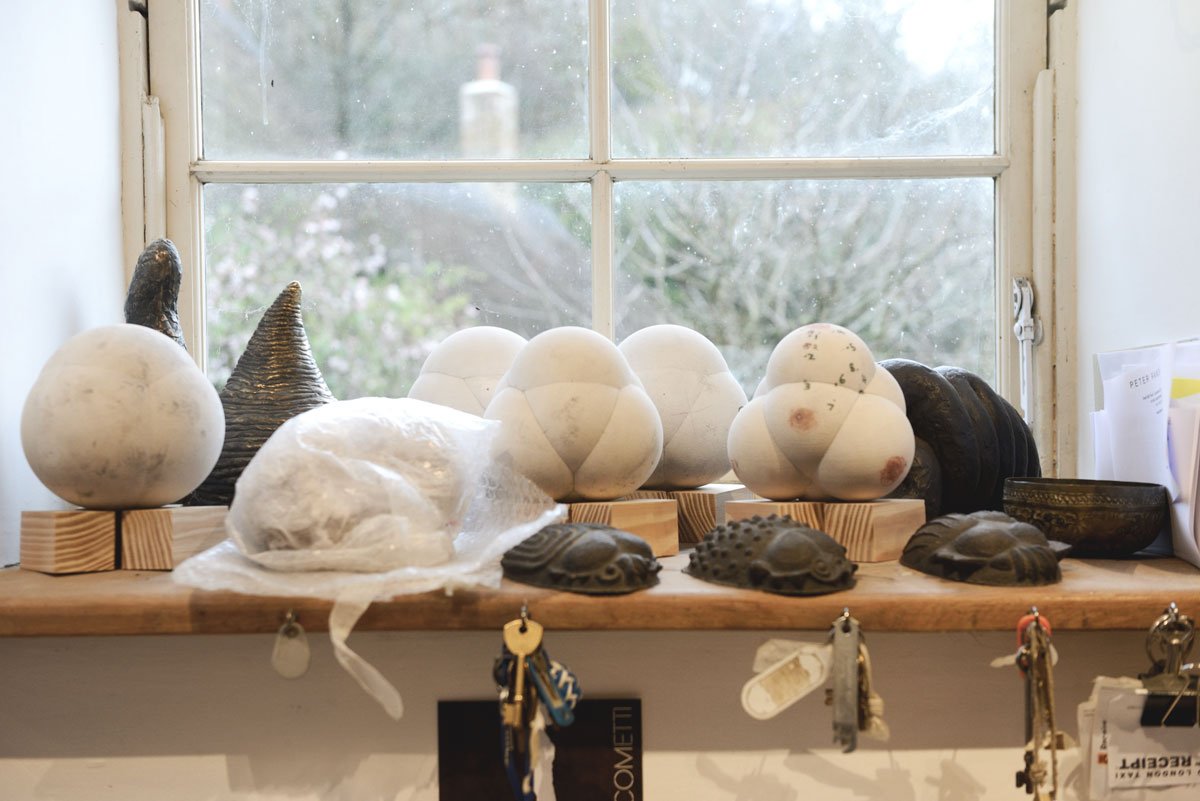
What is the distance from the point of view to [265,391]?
0.92m

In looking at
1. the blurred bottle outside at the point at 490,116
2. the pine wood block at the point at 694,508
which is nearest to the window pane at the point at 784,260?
the blurred bottle outside at the point at 490,116

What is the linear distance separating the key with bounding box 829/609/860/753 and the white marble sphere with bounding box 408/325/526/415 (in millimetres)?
412

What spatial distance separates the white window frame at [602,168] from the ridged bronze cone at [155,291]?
8.3 inches

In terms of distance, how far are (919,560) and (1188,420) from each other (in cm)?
27

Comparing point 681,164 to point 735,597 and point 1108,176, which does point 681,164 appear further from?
point 735,597

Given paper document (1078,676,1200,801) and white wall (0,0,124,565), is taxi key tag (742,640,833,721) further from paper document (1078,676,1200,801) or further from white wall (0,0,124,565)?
white wall (0,0,124,565)

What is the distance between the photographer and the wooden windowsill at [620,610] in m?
0.69

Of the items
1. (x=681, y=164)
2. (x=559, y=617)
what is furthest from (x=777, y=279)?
(x=559, y=617)

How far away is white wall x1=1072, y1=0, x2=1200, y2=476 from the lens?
0.89 m

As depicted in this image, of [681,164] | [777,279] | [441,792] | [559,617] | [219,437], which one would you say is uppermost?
[681,164]

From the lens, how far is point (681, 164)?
3.77 ft

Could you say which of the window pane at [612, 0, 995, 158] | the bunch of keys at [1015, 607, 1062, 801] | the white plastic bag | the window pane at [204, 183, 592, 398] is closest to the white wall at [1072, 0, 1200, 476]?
the window pane at [612, 0, 995, 158]

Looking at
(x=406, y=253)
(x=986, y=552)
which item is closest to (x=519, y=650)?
(x=986, y=552)

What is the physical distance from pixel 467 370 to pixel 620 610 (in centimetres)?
35
